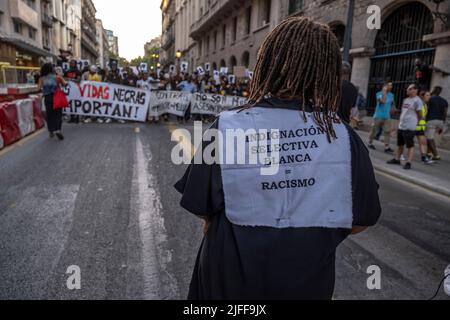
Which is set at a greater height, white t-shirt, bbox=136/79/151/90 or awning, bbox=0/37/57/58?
awning, bbox=0/37/57/58

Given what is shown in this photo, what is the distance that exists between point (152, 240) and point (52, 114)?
6757 millimetres

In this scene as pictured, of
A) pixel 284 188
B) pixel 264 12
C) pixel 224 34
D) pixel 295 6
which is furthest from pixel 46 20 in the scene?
pixel 284 188

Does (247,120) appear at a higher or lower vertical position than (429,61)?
lower

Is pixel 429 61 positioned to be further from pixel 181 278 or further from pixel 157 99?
pixel 181 278

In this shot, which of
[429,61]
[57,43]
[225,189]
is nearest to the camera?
[225,189]

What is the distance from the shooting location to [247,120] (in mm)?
1294

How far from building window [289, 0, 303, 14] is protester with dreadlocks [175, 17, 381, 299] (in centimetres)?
2091

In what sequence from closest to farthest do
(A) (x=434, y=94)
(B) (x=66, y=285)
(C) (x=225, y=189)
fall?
1. (C) (x=225, y=189)
2. (B) (x=66, y=285)
3. (A) (x=434, y=94)

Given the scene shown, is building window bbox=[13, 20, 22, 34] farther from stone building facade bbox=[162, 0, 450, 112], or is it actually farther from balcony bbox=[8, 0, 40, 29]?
stone building facade bbox=[162, 0, 450, 112]

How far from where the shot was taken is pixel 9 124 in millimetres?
8594

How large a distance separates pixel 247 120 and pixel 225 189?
0.83ft

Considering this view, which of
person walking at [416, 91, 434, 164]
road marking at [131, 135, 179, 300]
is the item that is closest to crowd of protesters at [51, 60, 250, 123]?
person walking at [416, 91, 434, 164]

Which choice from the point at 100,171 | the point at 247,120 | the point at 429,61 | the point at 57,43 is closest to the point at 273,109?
the point at 247,120

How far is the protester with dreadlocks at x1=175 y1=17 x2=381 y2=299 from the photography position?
127cm
